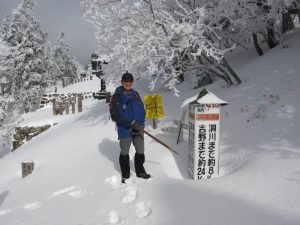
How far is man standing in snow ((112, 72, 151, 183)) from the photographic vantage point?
5.75 meters

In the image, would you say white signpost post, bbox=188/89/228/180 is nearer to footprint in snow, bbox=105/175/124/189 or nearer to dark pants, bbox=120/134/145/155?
dark pants, bbox=120/134/145/155

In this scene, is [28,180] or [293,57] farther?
[293,57]

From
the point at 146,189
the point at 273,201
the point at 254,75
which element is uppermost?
the point at 254,75

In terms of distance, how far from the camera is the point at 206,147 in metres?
5.55

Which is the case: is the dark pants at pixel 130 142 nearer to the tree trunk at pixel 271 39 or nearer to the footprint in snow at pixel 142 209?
the footprint in snow at pixel 142 209

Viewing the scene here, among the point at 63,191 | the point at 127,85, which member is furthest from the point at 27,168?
the point at 127,85

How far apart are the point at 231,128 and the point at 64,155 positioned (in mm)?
4586

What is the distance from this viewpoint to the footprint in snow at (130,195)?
16.7 feet

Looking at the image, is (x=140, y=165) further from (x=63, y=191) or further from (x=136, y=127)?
(x=63, y=191)

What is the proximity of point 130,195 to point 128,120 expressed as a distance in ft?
4.10

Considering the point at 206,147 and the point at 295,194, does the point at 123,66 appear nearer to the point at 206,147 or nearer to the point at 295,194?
the point at 206,147

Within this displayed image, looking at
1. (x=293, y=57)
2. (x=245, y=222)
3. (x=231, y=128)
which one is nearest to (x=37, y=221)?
(x=245, y=222)

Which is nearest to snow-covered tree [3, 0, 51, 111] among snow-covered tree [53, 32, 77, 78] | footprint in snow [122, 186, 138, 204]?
snow-covered tree [53, 32, 77, 78]

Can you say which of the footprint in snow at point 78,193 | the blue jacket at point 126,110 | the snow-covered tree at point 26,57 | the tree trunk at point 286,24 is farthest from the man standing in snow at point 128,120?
the snow-covered tree at point 26,57
